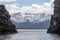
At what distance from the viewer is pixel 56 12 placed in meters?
Result: 197

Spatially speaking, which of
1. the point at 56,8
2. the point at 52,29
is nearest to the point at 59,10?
the point at 56,8

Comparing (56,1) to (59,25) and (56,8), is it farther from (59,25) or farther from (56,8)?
(59,25)

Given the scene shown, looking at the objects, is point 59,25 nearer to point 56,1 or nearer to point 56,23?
point 56,23

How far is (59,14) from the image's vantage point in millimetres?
193000

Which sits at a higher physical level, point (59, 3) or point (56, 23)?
point (59, 3)

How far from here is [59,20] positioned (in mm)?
190250

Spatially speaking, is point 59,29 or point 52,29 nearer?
point 59,29

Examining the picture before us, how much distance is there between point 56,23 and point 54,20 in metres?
5.61

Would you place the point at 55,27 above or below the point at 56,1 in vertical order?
below

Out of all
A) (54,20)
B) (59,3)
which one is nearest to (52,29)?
(54,20)

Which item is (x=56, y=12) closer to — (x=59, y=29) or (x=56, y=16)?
(x=56, y=16)

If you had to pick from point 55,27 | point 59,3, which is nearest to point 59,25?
point 55,27

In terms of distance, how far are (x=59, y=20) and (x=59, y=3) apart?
12.8m

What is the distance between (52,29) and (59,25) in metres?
12.5
